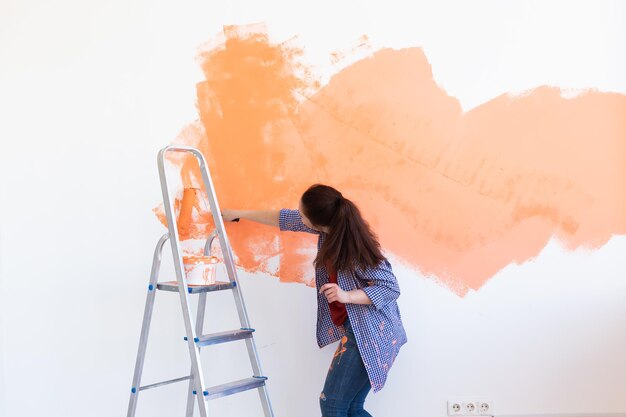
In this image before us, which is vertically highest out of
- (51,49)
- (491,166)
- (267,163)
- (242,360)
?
(51,49)

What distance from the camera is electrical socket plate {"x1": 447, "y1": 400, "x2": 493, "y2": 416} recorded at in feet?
9.39

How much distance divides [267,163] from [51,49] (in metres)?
1.07

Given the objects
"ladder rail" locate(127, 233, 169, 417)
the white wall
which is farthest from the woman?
"ladder rail" locate(127, 233, 169, 417)

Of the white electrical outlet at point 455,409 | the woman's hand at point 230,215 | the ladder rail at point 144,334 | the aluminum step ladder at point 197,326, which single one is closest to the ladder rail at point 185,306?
the aluminum step ladder at point 197,326

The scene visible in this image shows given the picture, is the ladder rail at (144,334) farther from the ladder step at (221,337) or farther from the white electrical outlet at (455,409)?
the white electrical outlet at (455,409)

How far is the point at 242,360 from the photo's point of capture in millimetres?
2908

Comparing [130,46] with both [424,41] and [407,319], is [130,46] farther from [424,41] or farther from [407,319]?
[407,319]

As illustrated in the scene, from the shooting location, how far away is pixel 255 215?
2.79 m

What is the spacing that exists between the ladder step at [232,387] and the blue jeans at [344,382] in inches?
10.7

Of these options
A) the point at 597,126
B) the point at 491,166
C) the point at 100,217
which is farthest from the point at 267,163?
the point at 597,126

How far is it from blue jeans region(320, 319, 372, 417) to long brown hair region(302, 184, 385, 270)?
28 cm

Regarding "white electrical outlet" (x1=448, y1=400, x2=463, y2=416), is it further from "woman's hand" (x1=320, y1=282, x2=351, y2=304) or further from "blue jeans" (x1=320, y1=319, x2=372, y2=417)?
"woman's hand" (x1=320, y1=282, x2=351, y2=304)

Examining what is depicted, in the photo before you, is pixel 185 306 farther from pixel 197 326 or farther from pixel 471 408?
pixel 471 408

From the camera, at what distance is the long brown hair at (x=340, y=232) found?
2.47 metres
